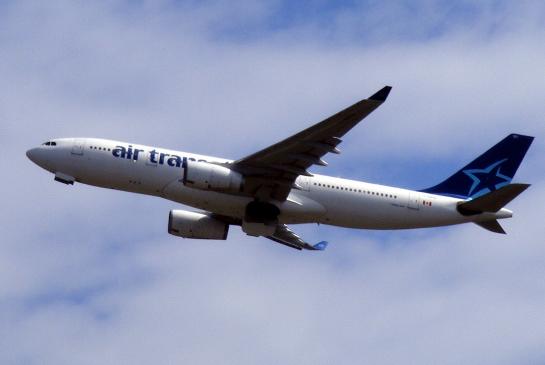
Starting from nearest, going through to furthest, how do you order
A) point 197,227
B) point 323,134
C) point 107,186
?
point 323,134
point 107,186
point 197,227

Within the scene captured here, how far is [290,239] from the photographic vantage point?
64.5 m

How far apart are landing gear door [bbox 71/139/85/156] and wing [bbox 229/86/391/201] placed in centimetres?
762

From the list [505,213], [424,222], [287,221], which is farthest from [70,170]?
[505,213]

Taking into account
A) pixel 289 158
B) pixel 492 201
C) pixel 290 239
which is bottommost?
pixel 290 239

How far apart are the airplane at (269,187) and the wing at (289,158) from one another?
5 cm

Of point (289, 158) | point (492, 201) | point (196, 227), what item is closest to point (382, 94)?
point (289, 158)

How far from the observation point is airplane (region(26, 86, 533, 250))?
54.5 meters

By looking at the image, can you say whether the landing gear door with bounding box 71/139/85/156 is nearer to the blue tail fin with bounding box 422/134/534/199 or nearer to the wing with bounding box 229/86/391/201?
the wing with bounding box 229/86/391/201

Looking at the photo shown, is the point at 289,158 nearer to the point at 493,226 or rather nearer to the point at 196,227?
the point at 196,227

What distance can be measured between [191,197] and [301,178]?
5.79 metres

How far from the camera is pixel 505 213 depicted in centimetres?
5747

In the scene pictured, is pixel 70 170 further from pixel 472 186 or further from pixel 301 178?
pixel 472 186

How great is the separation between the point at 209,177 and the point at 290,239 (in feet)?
37.9

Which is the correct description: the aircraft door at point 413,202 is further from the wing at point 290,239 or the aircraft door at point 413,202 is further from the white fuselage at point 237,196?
the wing at point 290,239
